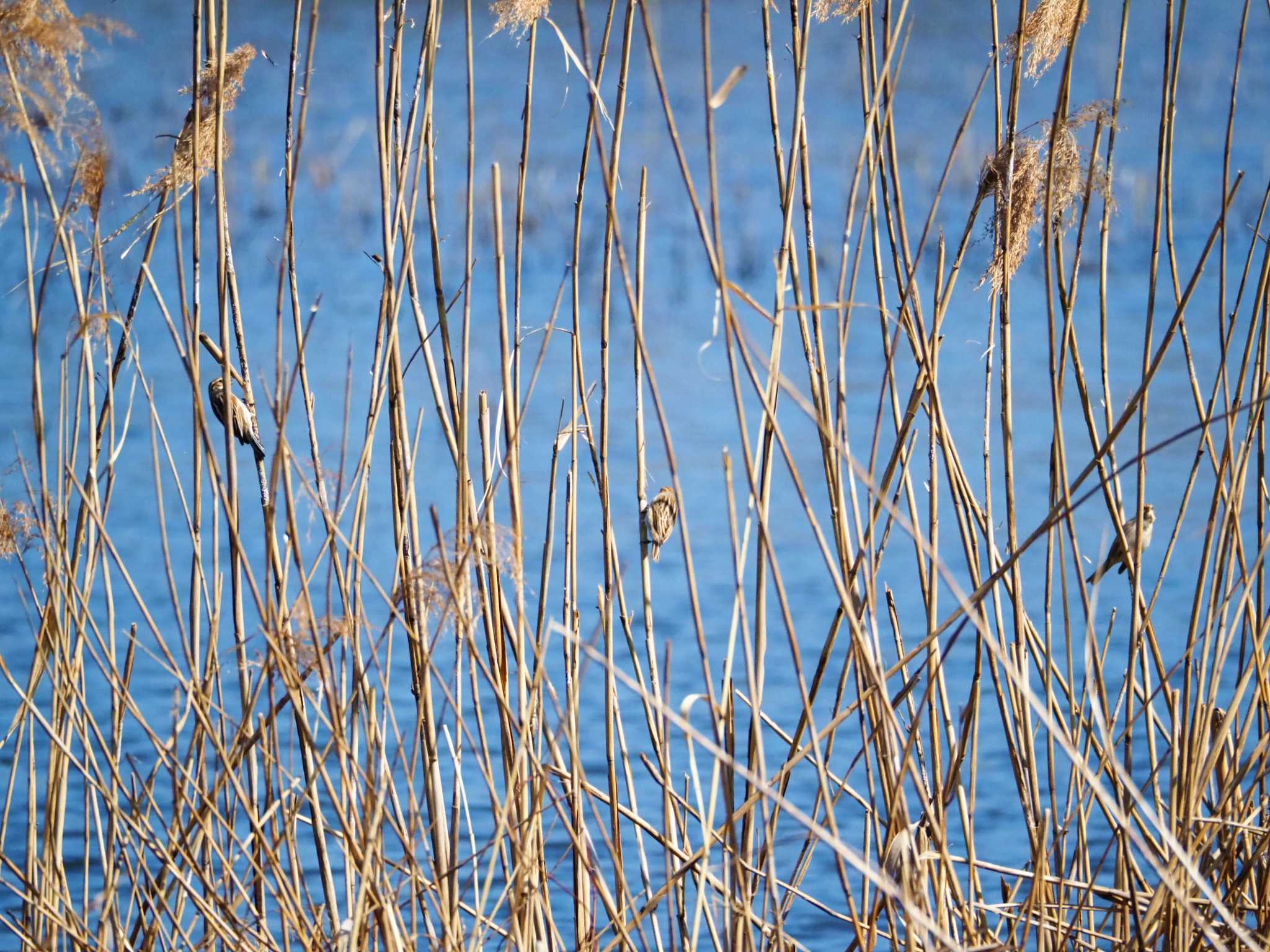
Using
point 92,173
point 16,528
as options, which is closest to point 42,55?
point 92,173

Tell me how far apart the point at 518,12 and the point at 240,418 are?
1.36 ft

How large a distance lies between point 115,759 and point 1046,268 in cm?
88

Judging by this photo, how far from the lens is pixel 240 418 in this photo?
112 cm

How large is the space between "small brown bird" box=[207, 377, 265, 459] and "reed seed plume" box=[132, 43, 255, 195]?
175 mm

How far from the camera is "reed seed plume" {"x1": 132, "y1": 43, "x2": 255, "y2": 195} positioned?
0.99 m

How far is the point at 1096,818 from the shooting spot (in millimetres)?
3342

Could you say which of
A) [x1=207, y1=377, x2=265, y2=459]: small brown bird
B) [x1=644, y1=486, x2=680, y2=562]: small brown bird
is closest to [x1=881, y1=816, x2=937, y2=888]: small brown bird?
[x1=644, y1=486, x2=680, y2=562]: small brown bird

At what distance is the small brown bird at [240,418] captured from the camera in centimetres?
110

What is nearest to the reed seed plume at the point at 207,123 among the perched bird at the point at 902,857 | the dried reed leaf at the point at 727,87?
the dried reed leaf at the point at 727,87

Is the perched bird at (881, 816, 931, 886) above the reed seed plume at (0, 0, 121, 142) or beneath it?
beneath

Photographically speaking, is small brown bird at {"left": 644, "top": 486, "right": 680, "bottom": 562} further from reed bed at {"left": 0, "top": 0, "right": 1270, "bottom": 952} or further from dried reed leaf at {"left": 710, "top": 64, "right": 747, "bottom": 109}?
dried reed leaf at {"left": 710, "top": 64, "right": 747, "bottom": 109}

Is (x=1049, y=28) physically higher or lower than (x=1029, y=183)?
higher

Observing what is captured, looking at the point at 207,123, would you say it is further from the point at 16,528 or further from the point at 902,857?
the point at 902,857

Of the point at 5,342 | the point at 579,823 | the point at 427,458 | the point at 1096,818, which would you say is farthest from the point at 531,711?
the point at 5,342
